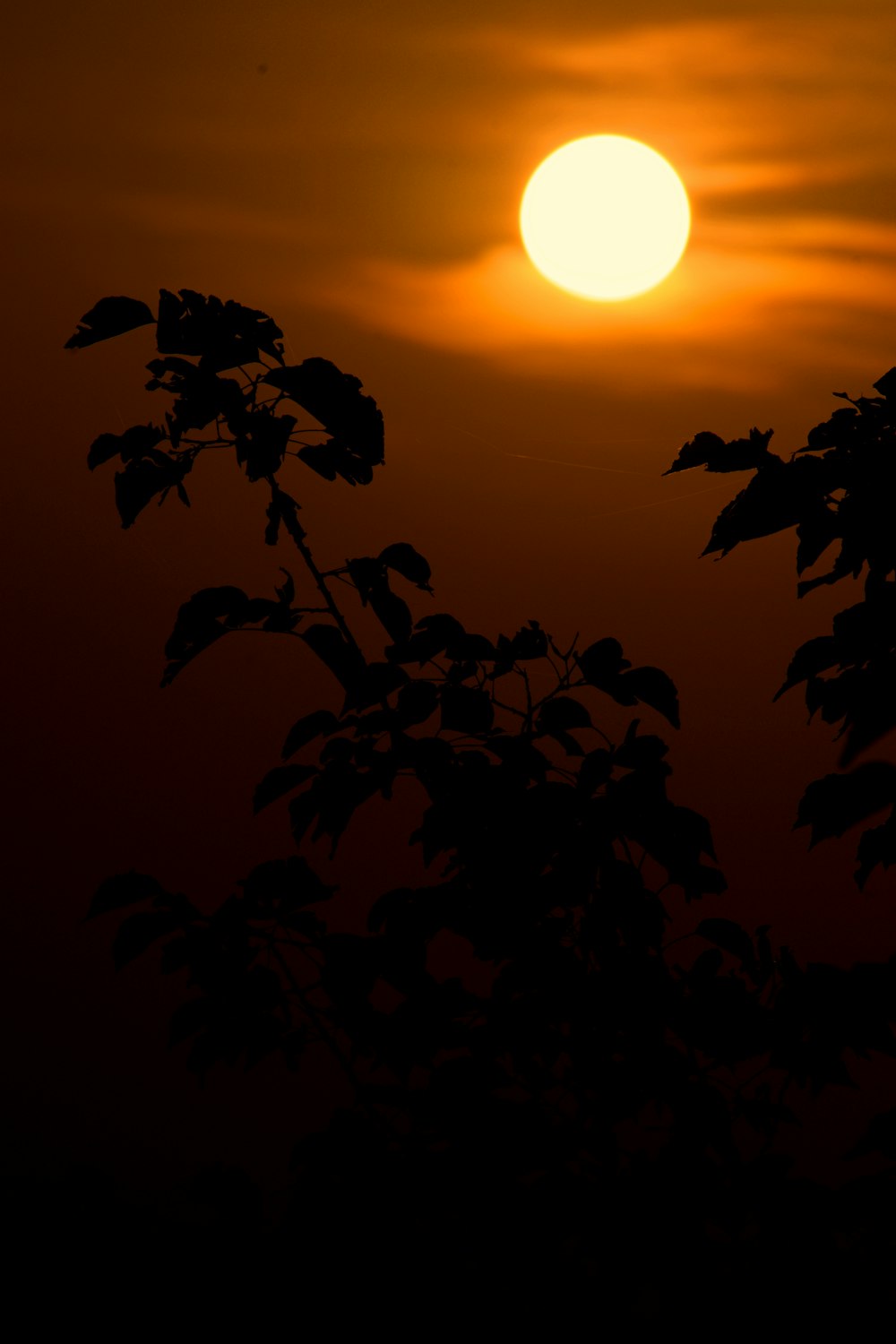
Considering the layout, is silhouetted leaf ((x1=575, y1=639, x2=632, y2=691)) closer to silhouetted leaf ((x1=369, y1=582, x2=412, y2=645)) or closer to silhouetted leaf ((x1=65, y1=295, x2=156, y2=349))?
silhouetted leaf ((x1=369, y1=582, x2=412, y2=645))

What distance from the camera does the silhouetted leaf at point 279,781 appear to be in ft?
5.45

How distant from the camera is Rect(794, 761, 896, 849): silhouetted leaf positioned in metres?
1.16

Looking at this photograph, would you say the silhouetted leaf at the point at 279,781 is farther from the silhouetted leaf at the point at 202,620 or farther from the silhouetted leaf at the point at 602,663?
the silhouetted leaf at the point at 602,663

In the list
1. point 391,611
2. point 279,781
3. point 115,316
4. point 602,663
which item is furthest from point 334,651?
point 115,316

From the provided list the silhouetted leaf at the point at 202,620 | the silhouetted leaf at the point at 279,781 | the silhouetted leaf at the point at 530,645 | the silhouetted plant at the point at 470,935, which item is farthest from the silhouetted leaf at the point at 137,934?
the silhouetted leaf at the point at 530,645

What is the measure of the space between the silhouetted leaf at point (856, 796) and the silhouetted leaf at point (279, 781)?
2.41 ft

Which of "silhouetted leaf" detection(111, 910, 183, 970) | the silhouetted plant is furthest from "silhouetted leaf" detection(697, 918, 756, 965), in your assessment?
"silhouetted leaf" detection(111, 910, 183, 970)

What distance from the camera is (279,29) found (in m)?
3.32

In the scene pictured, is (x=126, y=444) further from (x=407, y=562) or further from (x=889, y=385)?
(x=889, y=385)

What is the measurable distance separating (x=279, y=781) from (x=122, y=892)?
0.87 ft

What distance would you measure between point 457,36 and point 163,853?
245 centimetres

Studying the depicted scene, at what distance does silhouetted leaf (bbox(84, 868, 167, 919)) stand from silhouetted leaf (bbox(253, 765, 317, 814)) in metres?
0.18

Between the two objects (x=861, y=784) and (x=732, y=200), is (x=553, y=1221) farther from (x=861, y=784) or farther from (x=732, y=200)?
(x=732, y=200)

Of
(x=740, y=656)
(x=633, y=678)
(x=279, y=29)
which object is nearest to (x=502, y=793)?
(x=633, y=678)
